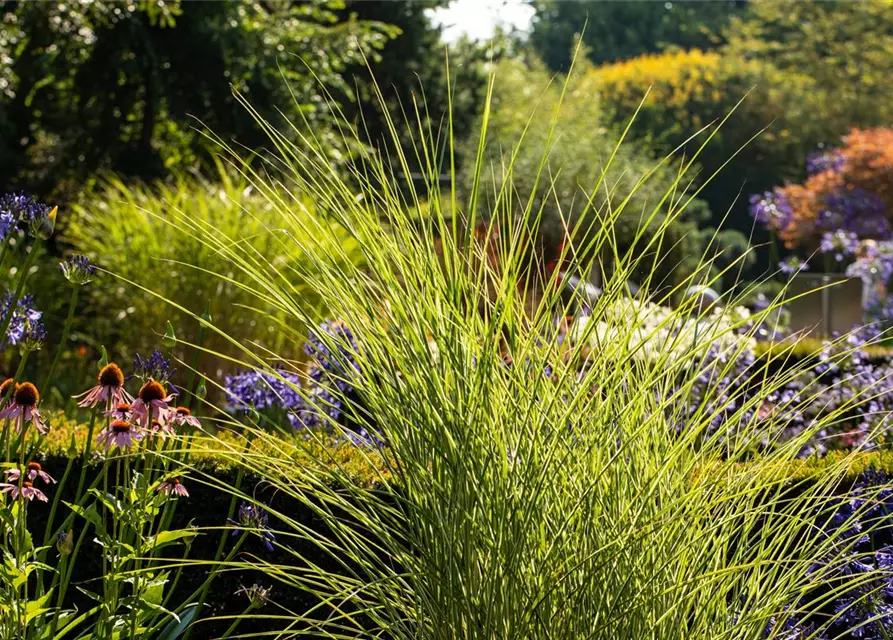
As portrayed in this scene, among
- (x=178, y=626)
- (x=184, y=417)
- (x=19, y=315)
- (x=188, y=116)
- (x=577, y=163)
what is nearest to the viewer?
(x=184, y=417)

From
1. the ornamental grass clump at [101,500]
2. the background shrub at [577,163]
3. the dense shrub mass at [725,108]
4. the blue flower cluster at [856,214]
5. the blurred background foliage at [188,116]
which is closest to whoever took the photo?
the ornamental grass clump at [101,500]

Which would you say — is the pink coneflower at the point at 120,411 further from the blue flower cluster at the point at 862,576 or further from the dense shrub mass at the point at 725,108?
the dense shrub mass at the point at 725,108

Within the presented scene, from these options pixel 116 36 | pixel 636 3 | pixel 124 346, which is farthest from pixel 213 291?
pixel 636 3

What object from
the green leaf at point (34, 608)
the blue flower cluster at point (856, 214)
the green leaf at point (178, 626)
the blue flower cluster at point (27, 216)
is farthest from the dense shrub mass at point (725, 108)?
the green leaf at point (34, 608)

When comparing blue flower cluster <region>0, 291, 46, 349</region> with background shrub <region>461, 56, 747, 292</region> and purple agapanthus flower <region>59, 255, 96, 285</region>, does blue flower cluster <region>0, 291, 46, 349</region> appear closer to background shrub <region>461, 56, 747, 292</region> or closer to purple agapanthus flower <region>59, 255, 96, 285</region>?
purple agapanthus flower <region>59, 255, 96, 285</region>

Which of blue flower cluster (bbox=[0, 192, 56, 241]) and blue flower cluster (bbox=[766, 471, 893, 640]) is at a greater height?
blue flower cluster (bbox=[0, 192, 56, 241])

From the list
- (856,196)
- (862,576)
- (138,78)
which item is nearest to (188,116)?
(138,78)

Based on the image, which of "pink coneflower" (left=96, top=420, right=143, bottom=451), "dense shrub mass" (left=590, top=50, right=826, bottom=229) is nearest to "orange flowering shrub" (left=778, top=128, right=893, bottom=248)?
"dense shrub mass" (left=590, top=50, right=826, bottom=229)

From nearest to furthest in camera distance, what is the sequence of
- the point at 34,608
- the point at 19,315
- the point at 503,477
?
the point at 503,477 → the point at 34,608 → the point at 19,315

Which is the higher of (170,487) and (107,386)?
(107,386)

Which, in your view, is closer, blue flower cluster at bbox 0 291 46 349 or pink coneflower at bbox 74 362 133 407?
pink coneflower at bbox 74 362 133 407

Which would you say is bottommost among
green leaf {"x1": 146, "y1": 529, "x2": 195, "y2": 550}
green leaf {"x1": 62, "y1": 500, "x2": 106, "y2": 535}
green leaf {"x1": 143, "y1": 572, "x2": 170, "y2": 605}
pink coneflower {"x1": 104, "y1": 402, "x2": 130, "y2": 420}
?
green leaf {"x1": 143, "y1": 572, "x2": 170, "y2": 605}

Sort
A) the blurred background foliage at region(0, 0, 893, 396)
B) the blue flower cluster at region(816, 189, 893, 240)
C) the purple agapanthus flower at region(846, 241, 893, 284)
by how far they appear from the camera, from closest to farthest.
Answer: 1. the blurred background foliage at region(0, 0, 893, 396)
2. the purple agapanthus flower at region(846, 241, 893, 284)
3. the blue flower cluster at region(816, 189, 893, 240)

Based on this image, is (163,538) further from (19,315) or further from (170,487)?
(19,315)
